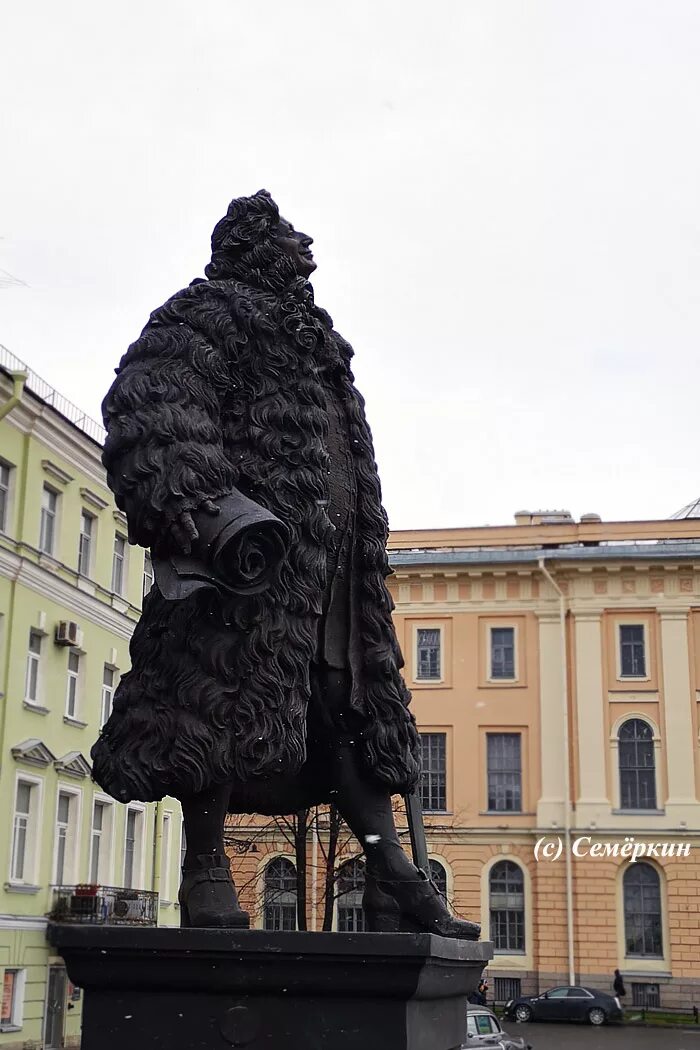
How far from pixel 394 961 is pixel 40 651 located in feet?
72.4

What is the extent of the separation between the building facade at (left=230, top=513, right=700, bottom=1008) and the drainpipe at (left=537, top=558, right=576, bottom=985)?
0.18ft

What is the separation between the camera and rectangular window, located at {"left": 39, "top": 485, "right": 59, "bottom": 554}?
976 inches

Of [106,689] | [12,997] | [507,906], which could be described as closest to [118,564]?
[106,689]

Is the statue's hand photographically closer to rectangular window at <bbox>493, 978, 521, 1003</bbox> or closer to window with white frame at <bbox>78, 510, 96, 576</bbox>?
window with white frame at <bbox>78, 510, 96, 576</bbox>

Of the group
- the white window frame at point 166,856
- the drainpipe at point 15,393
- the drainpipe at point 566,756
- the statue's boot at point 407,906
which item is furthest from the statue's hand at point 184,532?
the drainpipe at point 566,756

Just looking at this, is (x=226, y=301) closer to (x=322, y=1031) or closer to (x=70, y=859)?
(x=322, y=1031)

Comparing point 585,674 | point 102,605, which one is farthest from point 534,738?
point 102,605

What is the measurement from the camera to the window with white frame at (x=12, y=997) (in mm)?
21836

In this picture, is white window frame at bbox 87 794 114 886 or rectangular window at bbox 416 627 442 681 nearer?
white window frame at bbox 87 794 114 886

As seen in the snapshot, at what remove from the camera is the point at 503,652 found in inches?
1545

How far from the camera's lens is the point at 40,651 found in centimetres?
2450

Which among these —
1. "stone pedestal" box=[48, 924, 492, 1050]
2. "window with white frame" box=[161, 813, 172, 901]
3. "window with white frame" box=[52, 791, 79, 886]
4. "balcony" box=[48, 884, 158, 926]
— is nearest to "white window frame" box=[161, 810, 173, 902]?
"window with white frame" box=[161, 813, 172, 901]

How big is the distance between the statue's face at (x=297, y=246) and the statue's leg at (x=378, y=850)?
54.1 inches

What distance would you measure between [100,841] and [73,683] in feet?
10.6
